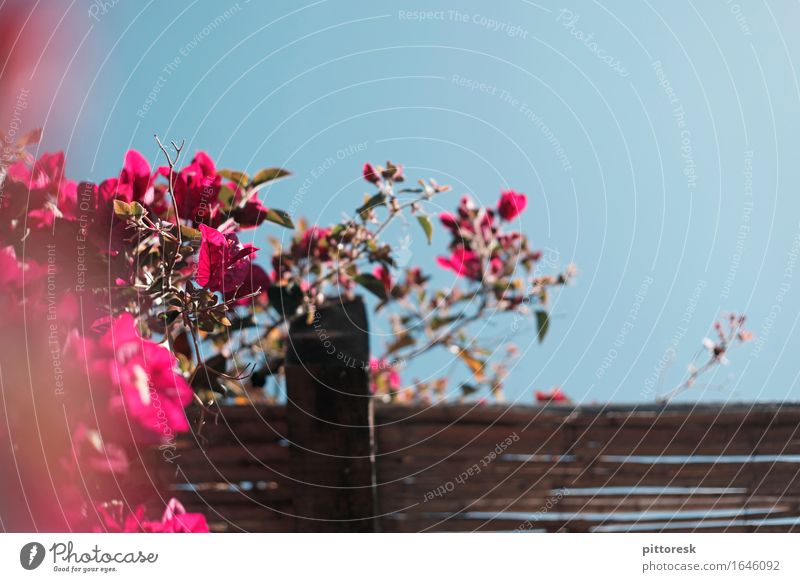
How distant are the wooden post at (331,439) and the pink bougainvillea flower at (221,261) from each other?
310 millimetres

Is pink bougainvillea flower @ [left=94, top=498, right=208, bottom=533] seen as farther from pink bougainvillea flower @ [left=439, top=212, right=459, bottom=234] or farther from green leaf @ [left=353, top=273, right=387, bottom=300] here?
pink bougainvillea flower @ [left=439, top=212, right=459, bottom=234]

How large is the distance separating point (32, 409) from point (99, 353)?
6cm

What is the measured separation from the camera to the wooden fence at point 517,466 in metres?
1.06

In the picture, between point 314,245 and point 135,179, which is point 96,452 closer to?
point 135,179

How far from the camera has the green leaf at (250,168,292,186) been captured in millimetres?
Result: 936

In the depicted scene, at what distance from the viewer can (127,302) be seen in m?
0.81

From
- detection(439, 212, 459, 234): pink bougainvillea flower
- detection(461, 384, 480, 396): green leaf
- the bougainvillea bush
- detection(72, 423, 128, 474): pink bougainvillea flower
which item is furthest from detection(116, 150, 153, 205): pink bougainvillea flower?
detection(461, 384, 480, 396): green leaf

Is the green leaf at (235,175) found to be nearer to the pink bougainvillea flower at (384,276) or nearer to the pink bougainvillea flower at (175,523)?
the pink bougainvillea flower at (384,276)

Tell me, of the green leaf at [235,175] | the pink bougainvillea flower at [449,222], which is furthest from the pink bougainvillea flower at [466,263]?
the green leaf at [235,175]

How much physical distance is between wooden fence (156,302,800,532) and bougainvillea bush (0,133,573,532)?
0.08 metres

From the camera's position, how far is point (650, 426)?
42.8 inches

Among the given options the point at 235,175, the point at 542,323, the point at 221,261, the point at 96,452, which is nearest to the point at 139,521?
the point at 96,452
